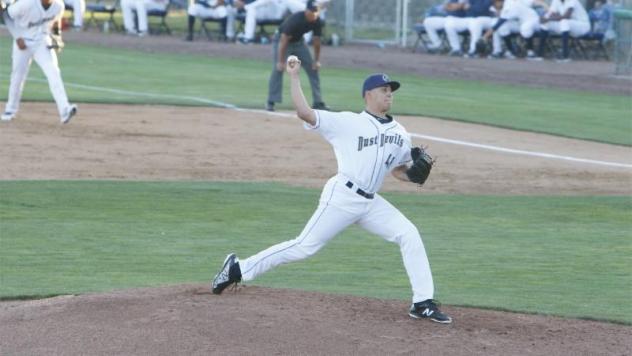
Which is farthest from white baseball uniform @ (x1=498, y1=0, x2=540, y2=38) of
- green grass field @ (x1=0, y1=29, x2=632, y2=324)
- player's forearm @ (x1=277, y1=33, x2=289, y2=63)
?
green grass field @ (x1=0, y1=29, x2=632, y2=324)

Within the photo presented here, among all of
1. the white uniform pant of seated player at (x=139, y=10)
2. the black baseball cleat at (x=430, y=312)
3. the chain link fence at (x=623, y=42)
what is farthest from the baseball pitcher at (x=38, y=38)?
the white uniform pant of seated player at (x=139, y=10)

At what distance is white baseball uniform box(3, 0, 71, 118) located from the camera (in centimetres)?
1762

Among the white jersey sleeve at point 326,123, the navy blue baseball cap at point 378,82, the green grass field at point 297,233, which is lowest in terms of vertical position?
the green grass field at point 297,233

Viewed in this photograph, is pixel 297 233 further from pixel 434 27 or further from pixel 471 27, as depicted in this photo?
pixel 434 27

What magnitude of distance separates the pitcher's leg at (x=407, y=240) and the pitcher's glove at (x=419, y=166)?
0.97 feet

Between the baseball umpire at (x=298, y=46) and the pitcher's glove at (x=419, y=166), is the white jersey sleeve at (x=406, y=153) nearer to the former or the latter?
the pitcher's glove at (x=419, y=166)

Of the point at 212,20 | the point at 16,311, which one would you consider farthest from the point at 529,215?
the point at 212,20

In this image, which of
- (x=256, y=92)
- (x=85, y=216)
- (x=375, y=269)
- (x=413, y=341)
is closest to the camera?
(x=413, y=341)

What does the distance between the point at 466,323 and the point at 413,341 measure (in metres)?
0.64

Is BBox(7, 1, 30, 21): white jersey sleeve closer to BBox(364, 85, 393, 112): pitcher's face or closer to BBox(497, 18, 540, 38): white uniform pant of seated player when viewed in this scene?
BBox(364, 85, 393, 112): pitcher's face

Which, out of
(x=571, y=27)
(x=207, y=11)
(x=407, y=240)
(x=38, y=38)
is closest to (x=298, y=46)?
(x=38, y=38)

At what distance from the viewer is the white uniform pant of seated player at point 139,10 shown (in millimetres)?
35719

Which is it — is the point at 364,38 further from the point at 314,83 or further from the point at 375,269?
the point at 375,269

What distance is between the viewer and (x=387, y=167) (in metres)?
8.18
